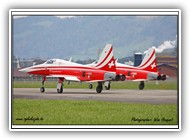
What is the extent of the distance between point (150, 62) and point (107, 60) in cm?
102

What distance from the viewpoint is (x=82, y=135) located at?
16531mm

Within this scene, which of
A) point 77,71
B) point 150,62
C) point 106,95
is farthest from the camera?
point 77,71

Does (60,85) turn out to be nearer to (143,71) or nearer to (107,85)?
(107,85)

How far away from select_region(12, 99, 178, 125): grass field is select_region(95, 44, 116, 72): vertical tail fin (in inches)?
44.7

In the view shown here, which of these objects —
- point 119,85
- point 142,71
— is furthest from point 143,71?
point 119,85

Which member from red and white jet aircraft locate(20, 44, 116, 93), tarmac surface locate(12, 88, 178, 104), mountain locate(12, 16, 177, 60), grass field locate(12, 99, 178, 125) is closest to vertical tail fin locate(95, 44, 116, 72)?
red and white jet aircraft locate(20, 44, 116, 93)

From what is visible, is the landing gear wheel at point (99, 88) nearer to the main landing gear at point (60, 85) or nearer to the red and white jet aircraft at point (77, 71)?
the red and white jet aircraft at point (77, 71)

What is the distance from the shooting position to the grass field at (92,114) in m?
16.8

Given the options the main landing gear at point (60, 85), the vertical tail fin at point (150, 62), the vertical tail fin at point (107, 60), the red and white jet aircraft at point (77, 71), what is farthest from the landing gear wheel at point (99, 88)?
the vertical tail fin at point (150, 62)

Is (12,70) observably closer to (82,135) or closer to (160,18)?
(82,135)

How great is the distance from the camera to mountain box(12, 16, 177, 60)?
1708 cm

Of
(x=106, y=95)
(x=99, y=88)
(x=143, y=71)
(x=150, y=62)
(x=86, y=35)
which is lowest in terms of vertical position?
(x=106, y=95)

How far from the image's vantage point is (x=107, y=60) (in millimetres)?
18031
